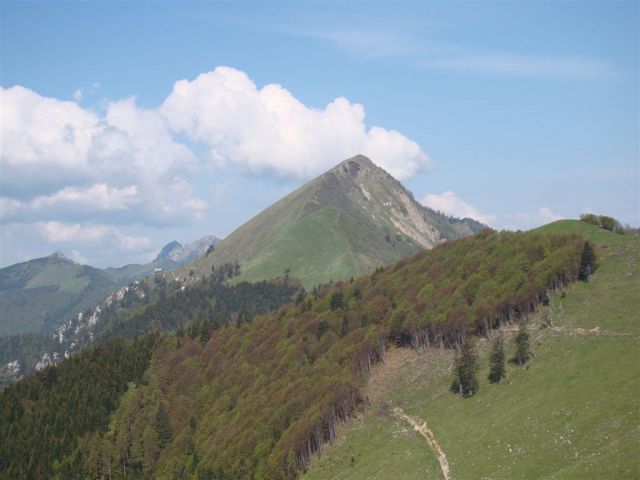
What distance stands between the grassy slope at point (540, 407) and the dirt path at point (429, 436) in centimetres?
100

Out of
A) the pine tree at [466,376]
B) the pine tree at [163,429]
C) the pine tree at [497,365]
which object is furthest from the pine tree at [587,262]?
the pine tree at [163,429]

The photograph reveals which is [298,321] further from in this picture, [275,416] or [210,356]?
[275,416]

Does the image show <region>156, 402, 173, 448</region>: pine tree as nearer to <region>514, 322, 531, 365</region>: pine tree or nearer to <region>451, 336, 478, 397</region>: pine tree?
<region>451, 336, 478, 397</region>: pine tree

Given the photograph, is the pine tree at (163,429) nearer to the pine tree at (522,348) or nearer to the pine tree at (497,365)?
the pine tree at (497,365)

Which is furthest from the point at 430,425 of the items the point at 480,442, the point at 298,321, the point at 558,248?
the point at 298,321

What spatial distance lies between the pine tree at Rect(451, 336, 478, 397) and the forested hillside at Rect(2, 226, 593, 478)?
46.3 ft

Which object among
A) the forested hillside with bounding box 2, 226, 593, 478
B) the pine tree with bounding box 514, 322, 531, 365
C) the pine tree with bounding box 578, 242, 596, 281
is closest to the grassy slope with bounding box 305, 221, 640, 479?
the pine tree with bounding box 578, 242, 596, 281

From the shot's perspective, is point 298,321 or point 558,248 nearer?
point 558,248

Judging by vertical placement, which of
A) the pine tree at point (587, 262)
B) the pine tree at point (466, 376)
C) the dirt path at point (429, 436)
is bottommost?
the dirt path at point (429, 436)

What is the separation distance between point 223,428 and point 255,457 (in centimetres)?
2279

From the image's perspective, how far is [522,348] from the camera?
107m

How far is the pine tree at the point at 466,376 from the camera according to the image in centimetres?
10678

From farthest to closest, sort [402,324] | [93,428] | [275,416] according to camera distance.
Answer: [93,428]
[402,324]
[275,416]

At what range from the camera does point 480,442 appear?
8725cm
